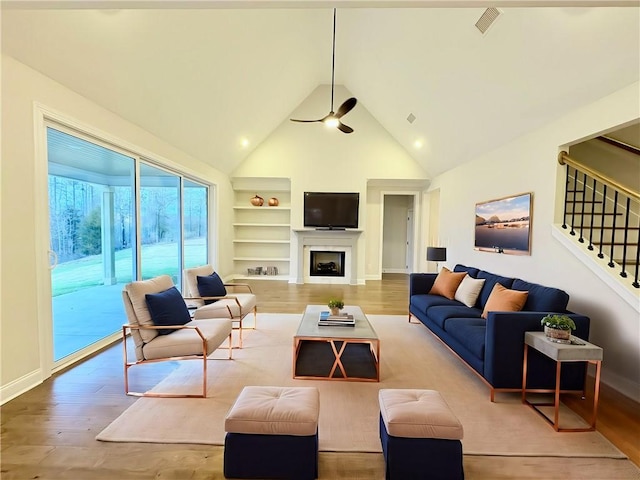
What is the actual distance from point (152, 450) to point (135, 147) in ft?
11.5

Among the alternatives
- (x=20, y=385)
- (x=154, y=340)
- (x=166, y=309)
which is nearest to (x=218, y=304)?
(x=166, y=309)

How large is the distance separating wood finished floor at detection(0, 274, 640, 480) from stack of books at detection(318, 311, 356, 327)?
1345 millimetres

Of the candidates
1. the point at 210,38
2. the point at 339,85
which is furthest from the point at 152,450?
the point at 339,85

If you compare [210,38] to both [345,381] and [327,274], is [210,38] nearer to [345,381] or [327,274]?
[345,381]

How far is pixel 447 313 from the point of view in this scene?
3.38 meters

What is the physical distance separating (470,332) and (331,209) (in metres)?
5.17

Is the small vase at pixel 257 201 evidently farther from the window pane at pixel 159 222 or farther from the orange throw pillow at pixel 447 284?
the orange throw pillow at pixel 447 284

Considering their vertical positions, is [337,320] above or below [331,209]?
below

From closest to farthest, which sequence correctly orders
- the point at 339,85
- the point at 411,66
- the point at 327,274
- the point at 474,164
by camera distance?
the point at 411,66 → the point at 474,164 → the point at 339,85 → the point at 327,274

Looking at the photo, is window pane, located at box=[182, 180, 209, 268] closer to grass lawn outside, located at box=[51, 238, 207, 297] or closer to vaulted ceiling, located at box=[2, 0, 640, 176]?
grass lawn outside, located at box=[51, 238, 207, 297]

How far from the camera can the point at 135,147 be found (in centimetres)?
388

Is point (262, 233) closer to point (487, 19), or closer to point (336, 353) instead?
point (336, 353)

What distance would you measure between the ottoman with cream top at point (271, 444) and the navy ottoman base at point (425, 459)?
457 millimetres

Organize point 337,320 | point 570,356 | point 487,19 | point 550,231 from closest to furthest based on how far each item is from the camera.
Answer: point 570,356 < point 487,19 < point 337,320 < point 550,231
